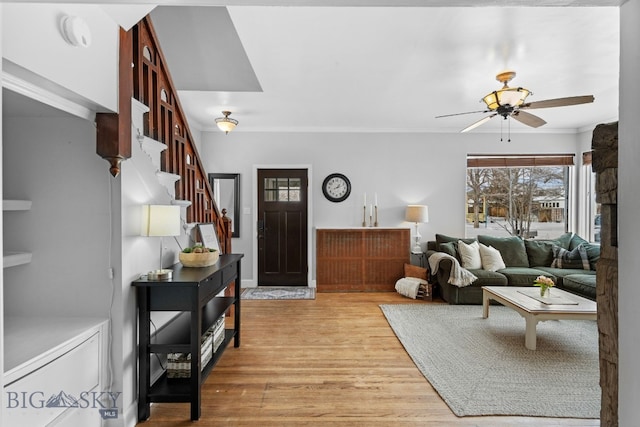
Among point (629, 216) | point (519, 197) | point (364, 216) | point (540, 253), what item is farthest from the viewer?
point (519, 197)

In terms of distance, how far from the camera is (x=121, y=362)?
2.04 metres

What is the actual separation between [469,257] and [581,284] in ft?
4.21

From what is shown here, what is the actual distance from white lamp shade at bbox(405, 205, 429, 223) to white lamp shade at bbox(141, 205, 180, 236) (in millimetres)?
3948

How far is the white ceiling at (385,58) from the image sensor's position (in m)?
2.38

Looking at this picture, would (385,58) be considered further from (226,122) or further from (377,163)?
(377,163)

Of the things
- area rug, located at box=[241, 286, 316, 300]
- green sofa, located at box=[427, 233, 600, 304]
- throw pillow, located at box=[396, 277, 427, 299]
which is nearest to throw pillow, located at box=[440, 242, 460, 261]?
green sofa, located at box=[427, 233, 600, 304]

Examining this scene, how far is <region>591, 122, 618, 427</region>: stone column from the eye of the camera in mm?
970

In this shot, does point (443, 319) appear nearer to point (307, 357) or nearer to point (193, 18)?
point (307, 357)

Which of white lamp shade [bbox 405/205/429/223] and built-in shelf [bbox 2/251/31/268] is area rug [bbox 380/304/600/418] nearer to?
white lamp shade [bbox 405/205/429/223]

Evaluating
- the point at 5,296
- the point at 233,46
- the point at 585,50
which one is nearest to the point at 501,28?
the point at 585,50

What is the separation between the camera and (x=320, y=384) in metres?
2.61

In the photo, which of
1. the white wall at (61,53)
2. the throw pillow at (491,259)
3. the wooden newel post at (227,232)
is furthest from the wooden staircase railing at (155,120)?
the throw pillow at (491,259)

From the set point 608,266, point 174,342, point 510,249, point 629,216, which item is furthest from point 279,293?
point 629,216

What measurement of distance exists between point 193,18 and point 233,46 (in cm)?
42
